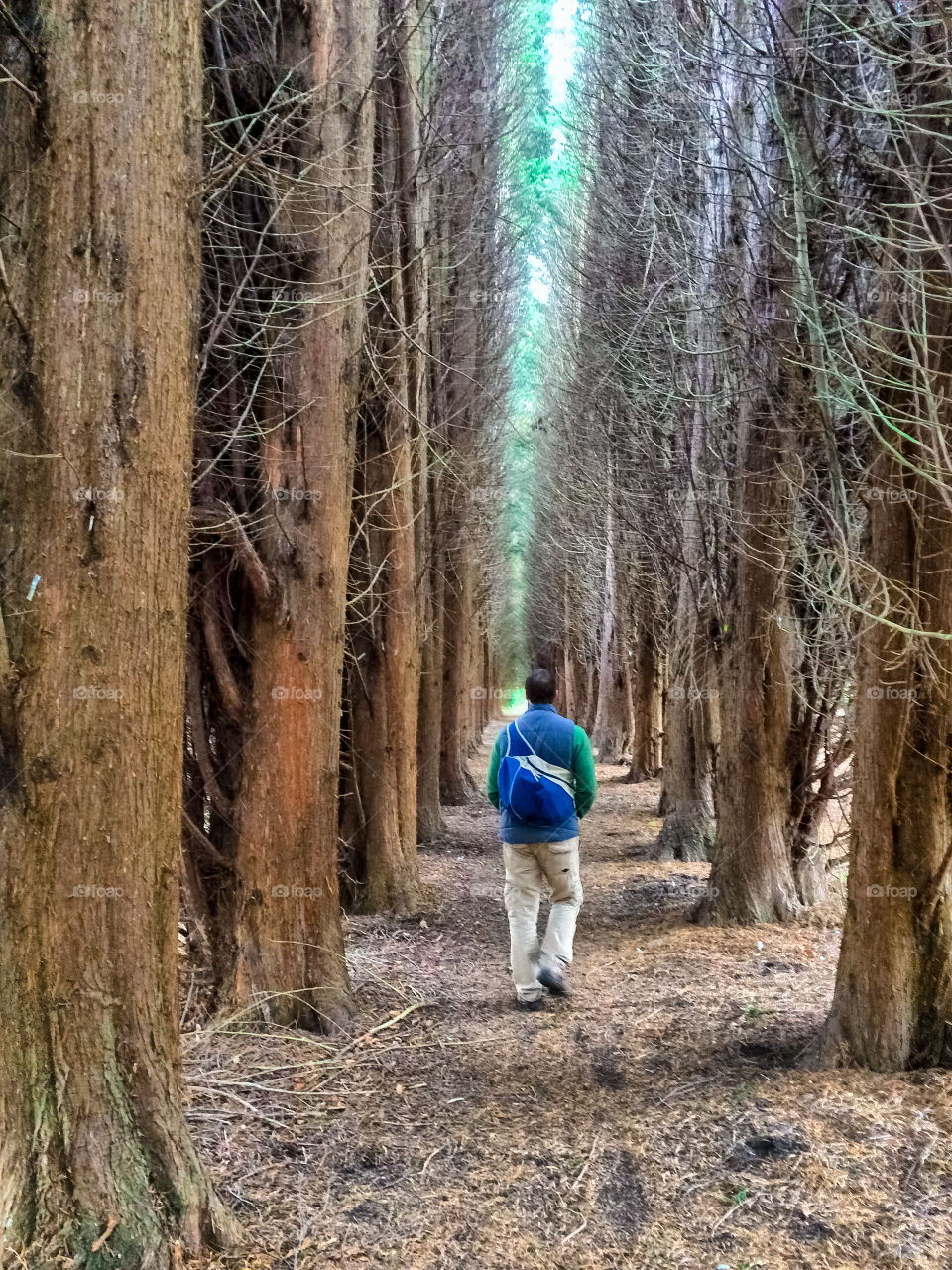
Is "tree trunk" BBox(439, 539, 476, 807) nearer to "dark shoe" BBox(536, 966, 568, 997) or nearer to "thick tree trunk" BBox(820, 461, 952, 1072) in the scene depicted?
"dark shoe" BBox(536, 966, 568, 997)

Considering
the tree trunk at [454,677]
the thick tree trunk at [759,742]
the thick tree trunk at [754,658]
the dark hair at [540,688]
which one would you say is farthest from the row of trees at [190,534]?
the tree trunk at [454,677]

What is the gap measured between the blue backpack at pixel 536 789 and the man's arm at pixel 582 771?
0.13 feet

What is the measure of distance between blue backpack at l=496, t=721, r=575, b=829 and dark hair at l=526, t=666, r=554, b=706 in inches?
9.0

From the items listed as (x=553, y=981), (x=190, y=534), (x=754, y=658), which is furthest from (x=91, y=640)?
(x=754, y=658)

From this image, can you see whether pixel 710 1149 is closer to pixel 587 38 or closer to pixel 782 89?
pixel 782 89

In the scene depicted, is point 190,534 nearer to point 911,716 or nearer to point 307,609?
point 307,609

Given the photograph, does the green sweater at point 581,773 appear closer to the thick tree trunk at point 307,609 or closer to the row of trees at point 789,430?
the thick tree trunk at point 307,609

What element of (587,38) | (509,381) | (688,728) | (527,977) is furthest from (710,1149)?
(509,381)

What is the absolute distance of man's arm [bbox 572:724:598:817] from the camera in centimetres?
587

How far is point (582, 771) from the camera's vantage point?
588 cm

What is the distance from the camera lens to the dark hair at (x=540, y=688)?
236 inches

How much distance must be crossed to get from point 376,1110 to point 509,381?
48.2 feet

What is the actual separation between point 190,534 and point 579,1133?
2.74 m

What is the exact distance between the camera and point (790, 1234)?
3154 mm
